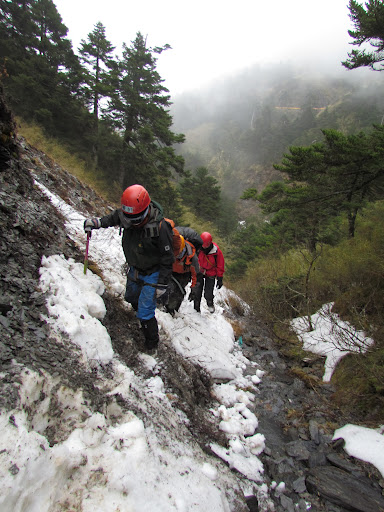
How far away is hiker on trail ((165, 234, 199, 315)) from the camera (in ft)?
14.8

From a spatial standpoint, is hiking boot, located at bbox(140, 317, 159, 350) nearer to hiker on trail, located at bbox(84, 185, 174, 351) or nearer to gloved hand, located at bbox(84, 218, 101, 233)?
hiker on trail, located at bbox(84, 185, 174, 351)

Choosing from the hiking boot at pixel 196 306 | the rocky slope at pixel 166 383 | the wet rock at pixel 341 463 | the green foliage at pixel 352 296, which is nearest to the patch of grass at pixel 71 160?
the hiking boot at pixel 196 306

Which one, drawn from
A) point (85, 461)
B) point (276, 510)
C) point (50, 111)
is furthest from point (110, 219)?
point (50, 111)

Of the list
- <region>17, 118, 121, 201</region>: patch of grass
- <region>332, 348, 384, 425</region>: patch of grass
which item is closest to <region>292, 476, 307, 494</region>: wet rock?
<region>332, 348, 384, 425</region>: patch of grass

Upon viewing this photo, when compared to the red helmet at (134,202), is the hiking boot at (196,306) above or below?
below

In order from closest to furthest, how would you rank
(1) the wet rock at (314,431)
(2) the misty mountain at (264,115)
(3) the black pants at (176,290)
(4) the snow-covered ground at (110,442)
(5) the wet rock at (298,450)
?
(4) the snow-covered ground at (110,442), (5) the wet rock at (298,450), (1) the wet rock at (314,431), (3) the black pants at (176,290), (2) the misty mountain at (264,115)

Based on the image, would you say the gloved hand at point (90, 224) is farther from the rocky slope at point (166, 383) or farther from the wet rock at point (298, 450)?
the wet rock at point (298, 450)

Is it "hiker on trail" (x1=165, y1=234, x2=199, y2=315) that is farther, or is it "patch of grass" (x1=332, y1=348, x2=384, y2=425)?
"hiker on trail" (x1=165, y1=234, x2=199, y2=315)

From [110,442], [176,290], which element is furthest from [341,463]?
[176,290]

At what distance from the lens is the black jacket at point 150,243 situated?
3.10 m

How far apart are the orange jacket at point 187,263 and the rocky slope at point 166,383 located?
1.24 meters

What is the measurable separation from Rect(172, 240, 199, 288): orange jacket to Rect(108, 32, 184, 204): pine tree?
41.1 ft

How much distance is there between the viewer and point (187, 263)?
4578mm

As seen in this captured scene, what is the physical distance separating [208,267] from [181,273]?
56.9 inches
